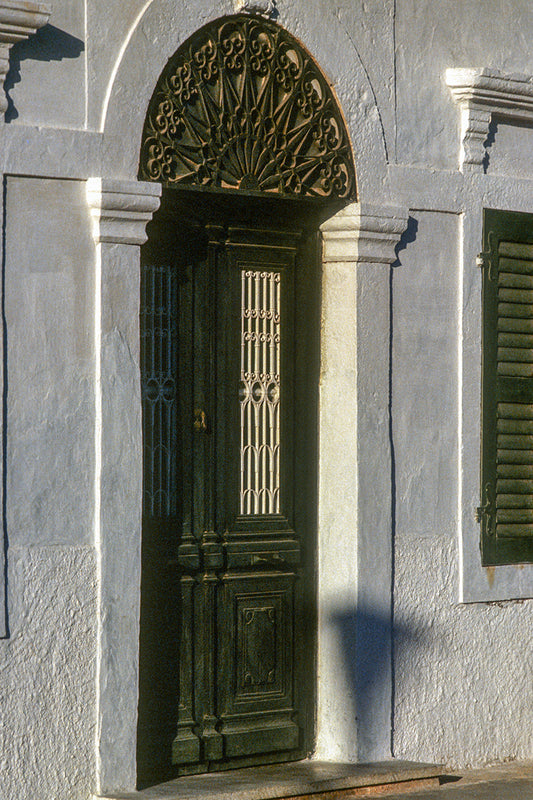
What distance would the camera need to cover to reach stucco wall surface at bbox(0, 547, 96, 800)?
5867 millimetres

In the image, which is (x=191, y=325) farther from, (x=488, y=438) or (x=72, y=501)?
(x=488, y=438)

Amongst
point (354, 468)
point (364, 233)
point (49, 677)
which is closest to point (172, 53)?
point (364, 233)

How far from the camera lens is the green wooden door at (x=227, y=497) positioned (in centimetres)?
660

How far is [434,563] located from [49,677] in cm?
225

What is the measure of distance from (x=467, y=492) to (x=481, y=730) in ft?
4.06

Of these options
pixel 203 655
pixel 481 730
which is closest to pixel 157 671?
pixel 203 655

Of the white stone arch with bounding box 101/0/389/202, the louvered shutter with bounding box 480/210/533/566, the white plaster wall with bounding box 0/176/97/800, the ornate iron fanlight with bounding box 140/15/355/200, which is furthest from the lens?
the louvered shutter with bounding box 480/210/533/566

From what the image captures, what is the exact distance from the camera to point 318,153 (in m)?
6.96

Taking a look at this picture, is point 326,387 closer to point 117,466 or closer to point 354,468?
point 354,468

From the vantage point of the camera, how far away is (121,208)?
6.15 meters

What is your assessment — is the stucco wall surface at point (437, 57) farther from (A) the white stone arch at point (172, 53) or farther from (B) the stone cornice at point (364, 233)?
(B) the stone cornice at point (364, 233)

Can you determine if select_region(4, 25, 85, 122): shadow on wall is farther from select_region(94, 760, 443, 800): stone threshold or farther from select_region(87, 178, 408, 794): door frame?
select_region(94, 760, 443, 800): stone threshold

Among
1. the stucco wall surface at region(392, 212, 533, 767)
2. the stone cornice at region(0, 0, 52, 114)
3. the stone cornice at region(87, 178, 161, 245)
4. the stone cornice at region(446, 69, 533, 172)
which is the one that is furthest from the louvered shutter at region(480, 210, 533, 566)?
the stone cornice at region(0, 0, 52, 114)

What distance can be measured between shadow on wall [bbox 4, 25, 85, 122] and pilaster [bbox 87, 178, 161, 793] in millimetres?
511
